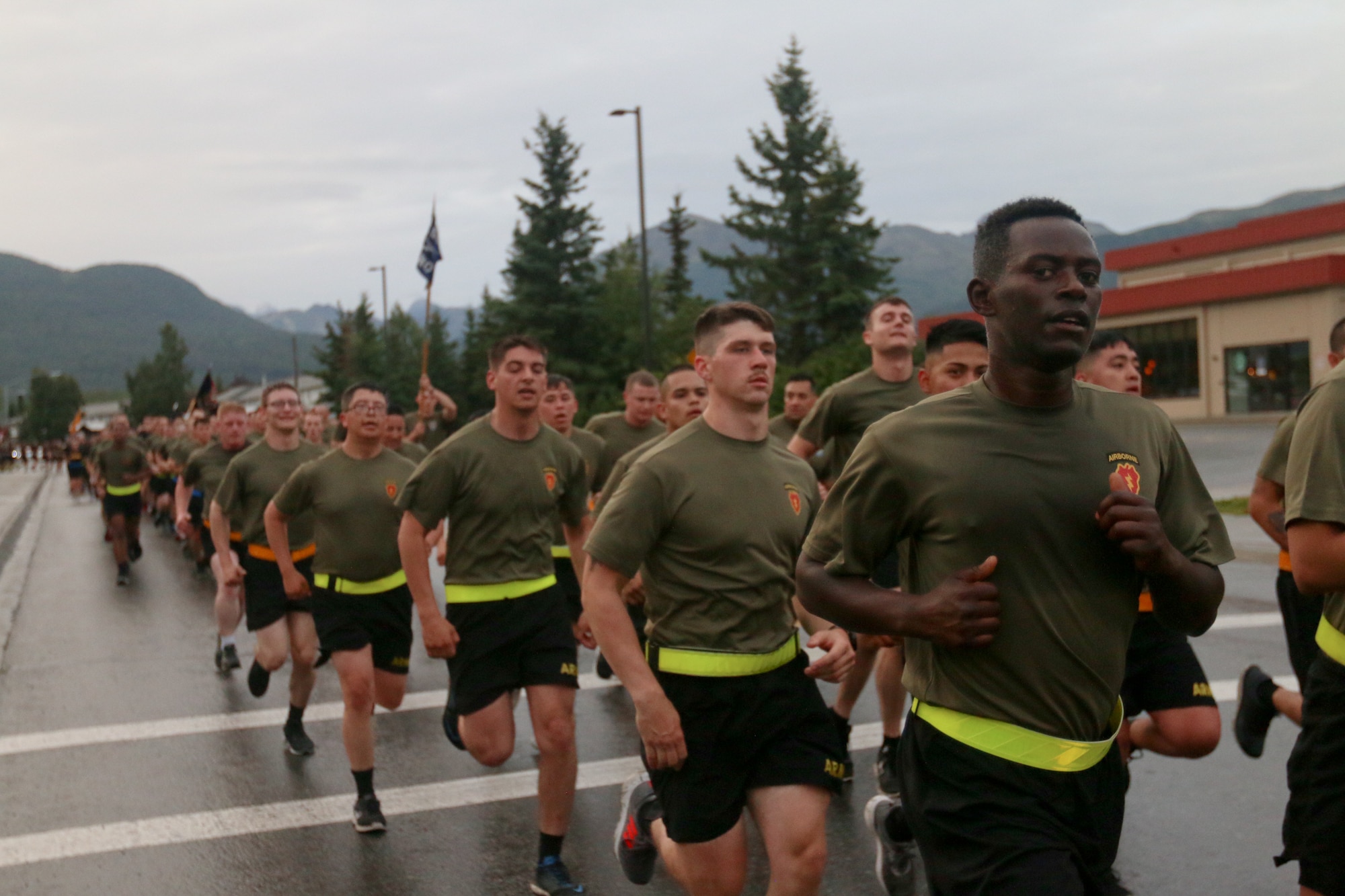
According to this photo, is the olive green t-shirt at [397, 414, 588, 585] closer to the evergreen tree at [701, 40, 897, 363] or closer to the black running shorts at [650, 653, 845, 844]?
the black running shorts at [650, 653, 845, 844]

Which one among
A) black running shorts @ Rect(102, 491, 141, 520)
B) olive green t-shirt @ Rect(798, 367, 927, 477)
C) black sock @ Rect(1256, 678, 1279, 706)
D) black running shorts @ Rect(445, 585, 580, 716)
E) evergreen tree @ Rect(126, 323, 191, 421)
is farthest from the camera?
evergreen tree @ Rect(126, 323, 191, 421)

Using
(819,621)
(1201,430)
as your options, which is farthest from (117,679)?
(1201,430)

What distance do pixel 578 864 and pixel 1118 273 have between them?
199 feet

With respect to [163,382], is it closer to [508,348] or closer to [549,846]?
[508,348]

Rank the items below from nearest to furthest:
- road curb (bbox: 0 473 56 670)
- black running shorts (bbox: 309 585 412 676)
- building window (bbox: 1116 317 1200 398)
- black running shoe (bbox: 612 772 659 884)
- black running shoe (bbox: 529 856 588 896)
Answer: black running shoe (bbox: 612 772 659 884) → black running shoe (bbox: 529 856 588 896) → black running shorts (bbox: 309 585 412 676) → road curb (bbox: 0 473 56 670) → building window (bbox: 1116 317 1200 398)

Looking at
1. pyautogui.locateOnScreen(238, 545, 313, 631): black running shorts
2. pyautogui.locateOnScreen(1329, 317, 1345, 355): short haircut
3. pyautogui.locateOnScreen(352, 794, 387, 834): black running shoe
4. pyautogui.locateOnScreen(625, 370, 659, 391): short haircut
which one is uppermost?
pyautogui.locateOnScreen(1329, 317, 1345, 355): short haircut

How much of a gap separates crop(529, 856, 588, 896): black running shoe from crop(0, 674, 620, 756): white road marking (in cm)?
376

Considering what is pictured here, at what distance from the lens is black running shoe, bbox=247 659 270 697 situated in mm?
9125

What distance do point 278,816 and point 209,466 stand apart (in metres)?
6.48

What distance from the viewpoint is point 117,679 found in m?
10.6

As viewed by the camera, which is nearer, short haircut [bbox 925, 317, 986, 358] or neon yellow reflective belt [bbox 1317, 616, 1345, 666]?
neon yellow reflective belt [bbox 1317, 616, 1345, 666]

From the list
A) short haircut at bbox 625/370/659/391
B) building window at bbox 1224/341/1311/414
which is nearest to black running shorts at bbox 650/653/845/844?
short haircut at bbox 625/370/659/391

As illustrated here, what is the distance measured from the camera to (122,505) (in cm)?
1781

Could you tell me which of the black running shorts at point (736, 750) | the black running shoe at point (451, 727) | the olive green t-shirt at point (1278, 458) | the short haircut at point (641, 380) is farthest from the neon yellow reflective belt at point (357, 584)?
the olive green t-shirt at point (1278, 458)
